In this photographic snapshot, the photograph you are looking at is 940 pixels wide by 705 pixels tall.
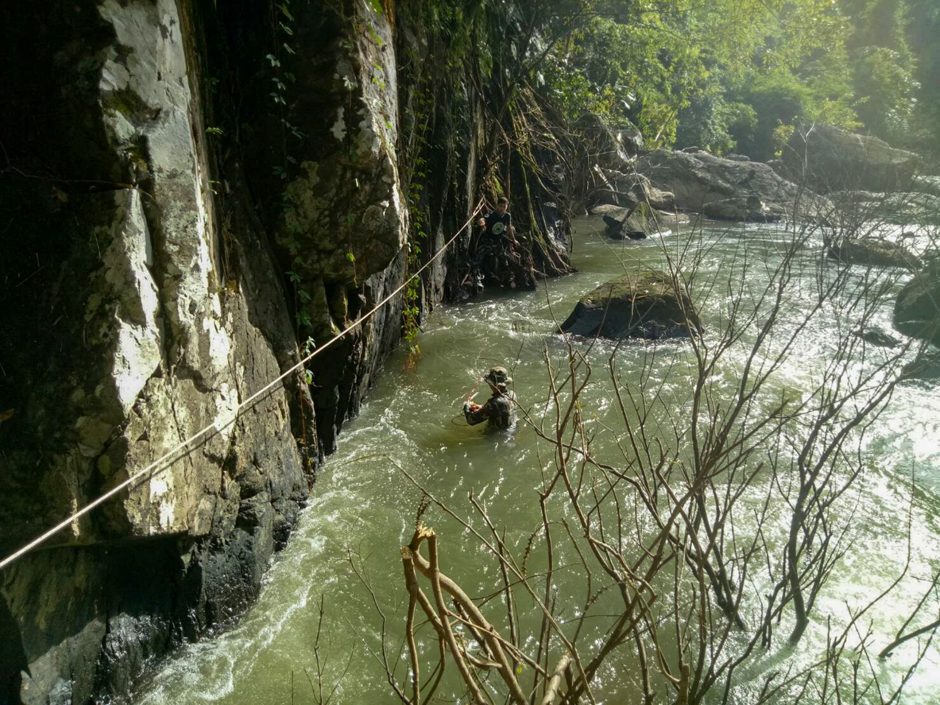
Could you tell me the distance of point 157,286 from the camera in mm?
2607

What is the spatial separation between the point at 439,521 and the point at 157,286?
7.02 ft

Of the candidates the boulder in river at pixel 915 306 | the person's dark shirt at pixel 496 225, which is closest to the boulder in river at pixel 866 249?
the boulder in river at pixel 915 306

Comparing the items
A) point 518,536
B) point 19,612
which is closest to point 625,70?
point 518,536

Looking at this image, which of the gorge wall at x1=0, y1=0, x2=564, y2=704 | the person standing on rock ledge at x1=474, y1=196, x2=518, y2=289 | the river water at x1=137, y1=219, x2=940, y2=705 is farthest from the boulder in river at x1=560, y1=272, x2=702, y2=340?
the gorge wall at x1=0, y1=0, x2=564, y2=704

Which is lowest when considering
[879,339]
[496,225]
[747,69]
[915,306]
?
[879,339]

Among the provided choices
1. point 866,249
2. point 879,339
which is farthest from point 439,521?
point 879,339

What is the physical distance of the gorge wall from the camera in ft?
7.64

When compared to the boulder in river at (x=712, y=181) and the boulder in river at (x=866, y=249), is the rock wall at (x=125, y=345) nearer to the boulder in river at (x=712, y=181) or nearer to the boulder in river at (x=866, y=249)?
the boulder in river at (x=866, y=249)

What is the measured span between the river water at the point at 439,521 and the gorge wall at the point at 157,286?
21 cm

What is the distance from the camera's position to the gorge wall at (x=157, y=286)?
233 cm

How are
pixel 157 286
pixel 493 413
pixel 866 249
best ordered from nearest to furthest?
pixel 157 286, pixel 866 249, pixel 493 413

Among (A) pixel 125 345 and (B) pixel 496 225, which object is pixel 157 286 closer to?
(A) pixel 125 345

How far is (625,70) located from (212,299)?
9422 mm

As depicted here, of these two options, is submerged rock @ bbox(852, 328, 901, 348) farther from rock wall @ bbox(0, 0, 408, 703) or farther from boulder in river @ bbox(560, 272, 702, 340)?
rock wall @ bbox(0, 0, 408, 703)
